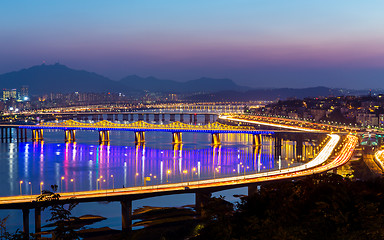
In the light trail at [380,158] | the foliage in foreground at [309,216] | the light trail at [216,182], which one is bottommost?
the light trail at [380,158]

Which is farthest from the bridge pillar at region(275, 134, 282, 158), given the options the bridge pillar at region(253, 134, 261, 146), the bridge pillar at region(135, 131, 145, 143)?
the bridge pillar at region(135, 131, 145, 143)

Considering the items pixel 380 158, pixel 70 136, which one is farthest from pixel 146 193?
pixel 70 136

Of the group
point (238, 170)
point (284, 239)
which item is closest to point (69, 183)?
point (238, 170)

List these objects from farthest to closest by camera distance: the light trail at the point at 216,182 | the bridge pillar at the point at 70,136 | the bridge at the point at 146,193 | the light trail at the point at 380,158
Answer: the bridge pillar at the point at 70,136
the light trail at the point at 380,158
the light trail at the point at 216,182
the bridge at the point at 146,193

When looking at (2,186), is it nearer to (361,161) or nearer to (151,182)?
(151,182)

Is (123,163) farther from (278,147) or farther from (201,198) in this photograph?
(278,147)

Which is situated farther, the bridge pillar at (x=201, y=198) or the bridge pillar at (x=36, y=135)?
the bridge pillar at (x=36, y=135)

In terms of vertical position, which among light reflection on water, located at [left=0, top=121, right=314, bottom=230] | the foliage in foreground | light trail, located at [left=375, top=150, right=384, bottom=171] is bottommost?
light reflection on water, located at [left=0, top=121, right=314, bottom=230]

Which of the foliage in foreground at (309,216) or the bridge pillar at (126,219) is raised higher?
the foliage in foreground at (309,216)

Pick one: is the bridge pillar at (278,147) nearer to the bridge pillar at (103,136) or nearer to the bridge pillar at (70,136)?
the bridge pillar at (103,136)

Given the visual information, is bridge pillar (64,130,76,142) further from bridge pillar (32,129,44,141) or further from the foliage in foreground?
the foliage in foreground

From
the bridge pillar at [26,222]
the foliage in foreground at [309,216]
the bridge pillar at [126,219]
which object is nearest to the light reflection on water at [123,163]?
the bridge pillar at [126,219]
